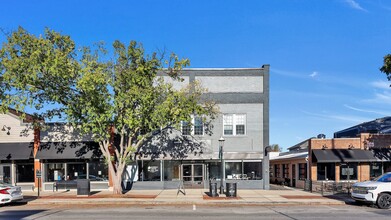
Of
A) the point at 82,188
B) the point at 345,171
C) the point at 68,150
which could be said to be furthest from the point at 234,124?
the point at 68,150

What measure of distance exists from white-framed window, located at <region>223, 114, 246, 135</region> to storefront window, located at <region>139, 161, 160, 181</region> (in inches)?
227

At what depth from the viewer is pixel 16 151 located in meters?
25.9

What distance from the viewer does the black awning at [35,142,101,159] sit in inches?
1010

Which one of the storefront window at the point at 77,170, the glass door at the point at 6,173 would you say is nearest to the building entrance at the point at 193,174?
the storefront window at the point at 77,170

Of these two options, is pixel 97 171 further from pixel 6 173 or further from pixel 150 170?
pixel 6 173

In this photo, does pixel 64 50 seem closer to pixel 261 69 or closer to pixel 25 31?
pixel 25 31

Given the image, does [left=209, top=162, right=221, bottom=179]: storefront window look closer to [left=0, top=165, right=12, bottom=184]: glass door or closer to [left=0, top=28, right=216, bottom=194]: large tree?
[left=0, top=28, right=216, bottom=194]: large tree

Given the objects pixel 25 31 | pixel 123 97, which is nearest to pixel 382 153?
pixel 123 97

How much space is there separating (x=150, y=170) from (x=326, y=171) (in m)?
12.9

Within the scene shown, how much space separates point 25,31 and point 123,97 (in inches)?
251

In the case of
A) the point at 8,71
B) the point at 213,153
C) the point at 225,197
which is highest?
the point at 8,71

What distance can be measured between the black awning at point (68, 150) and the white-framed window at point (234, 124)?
31.0ft

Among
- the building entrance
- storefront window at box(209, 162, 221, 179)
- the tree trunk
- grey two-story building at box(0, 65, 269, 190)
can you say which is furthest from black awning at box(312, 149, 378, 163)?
the tree trunk

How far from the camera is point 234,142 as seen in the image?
27344mm
